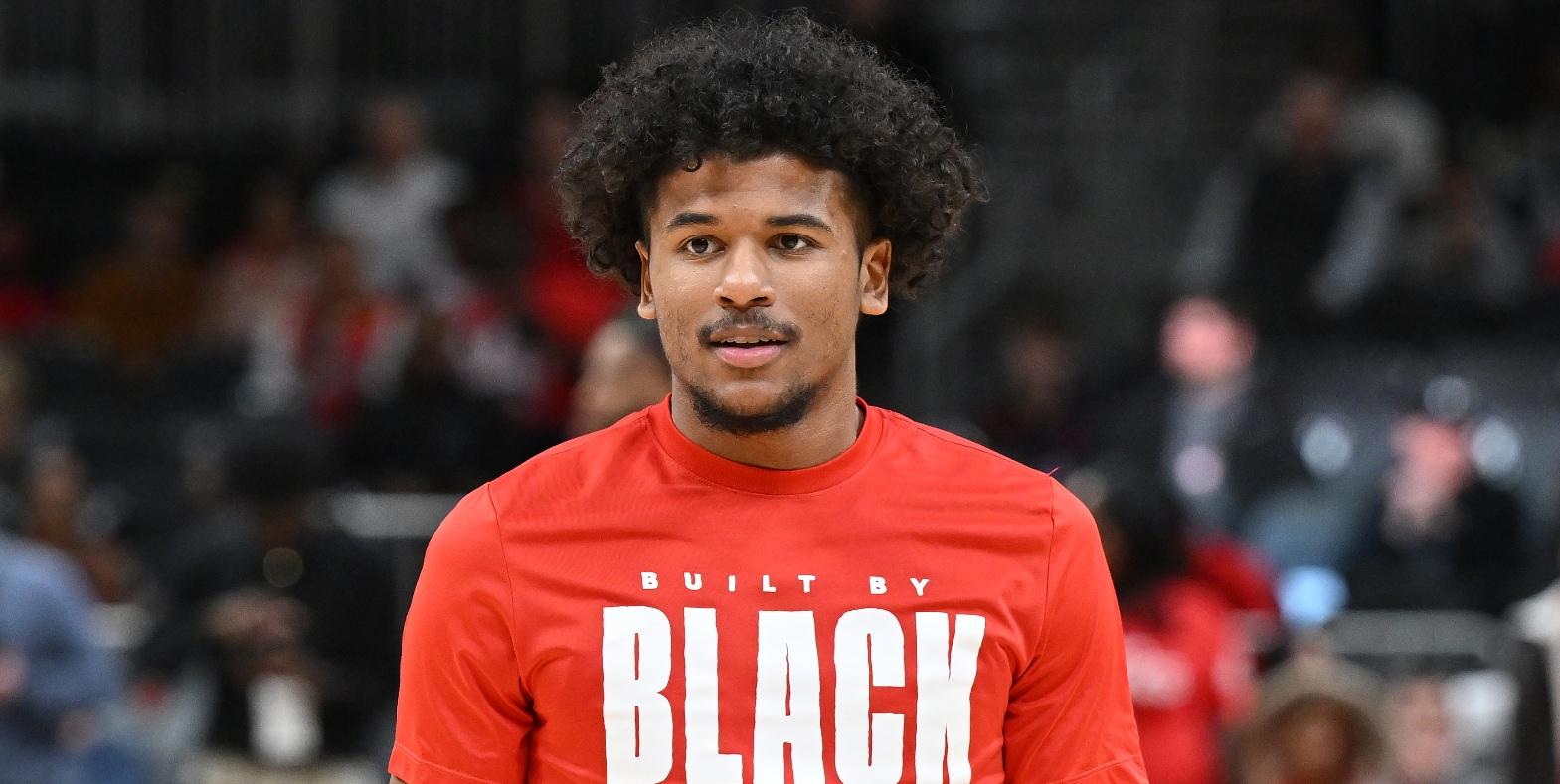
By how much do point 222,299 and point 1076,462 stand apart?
4258 mm

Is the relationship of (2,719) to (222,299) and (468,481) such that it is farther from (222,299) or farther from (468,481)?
(222,299)

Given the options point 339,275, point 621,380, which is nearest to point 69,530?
point 339,275

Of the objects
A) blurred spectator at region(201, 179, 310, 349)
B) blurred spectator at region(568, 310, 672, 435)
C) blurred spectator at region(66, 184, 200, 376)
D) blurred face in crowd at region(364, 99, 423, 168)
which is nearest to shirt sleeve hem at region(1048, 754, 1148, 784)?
blurred spectator at region(568, 310, 672, 435)

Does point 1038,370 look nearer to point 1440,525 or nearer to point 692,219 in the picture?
point 1440,525

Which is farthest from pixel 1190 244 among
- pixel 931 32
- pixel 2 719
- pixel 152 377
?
pixel 2 719

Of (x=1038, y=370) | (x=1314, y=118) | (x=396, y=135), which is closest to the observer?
(x=1038, y=370)

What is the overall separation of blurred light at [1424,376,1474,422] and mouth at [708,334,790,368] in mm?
6107

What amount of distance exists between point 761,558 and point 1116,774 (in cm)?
55

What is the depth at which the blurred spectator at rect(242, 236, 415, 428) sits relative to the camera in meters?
9.35

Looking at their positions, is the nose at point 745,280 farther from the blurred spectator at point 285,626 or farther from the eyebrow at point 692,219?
the blurred spectator at point 285,626

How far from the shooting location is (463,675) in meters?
2.89

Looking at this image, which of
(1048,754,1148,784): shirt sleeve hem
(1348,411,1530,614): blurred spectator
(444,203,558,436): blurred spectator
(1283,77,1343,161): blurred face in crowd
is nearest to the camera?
(1048,754,1148,784): shirt sleeve hem

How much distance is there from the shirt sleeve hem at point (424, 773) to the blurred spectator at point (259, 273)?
7.46 meters

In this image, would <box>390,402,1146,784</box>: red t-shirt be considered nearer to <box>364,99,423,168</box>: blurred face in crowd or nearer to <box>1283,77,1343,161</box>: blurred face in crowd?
<box>1283,77,1343,161</box>: blurred face in crowd
